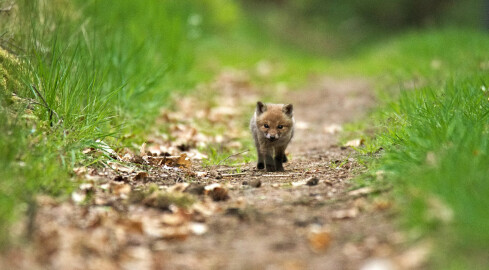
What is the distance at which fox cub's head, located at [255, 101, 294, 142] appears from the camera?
17.6ft

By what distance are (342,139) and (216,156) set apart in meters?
1.52

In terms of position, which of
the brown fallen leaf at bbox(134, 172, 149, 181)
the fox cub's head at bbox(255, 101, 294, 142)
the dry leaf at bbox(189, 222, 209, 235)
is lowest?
the dry leaf at bbox(189, 222, 209, 235)

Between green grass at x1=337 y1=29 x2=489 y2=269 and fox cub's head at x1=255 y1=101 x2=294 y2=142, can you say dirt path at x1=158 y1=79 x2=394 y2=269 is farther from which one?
fox cub's head at x1=255 y1=101 x2=294 y2=142

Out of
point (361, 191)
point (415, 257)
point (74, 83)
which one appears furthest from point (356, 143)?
point (415, 257)

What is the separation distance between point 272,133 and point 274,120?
0.78ft

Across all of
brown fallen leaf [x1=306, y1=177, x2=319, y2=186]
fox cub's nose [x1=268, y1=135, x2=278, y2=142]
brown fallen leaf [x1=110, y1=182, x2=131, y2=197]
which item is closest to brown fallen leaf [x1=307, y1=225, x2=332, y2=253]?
brown fallen leaf [x1=306, y1=177, x2=319, y2=186]

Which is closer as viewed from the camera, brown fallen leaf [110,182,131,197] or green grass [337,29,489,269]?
green grass [337,29,489,269]

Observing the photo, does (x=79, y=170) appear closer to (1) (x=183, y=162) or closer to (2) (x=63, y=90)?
(2) (x=63, y=90)

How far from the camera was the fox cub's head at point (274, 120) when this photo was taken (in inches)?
211

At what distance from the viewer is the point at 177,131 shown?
6.93 meters

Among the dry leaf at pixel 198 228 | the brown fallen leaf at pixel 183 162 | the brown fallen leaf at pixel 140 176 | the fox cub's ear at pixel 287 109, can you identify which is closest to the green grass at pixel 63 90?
the brown fallen leaf at pixel 140 176

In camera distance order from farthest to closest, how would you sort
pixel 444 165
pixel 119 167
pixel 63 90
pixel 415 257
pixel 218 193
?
pixel 63 90
pixel 119 167
pixel 218 193
pixel 444 165
pixel 415 257

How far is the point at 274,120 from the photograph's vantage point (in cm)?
548

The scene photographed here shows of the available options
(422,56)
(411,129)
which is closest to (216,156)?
(411,129)
